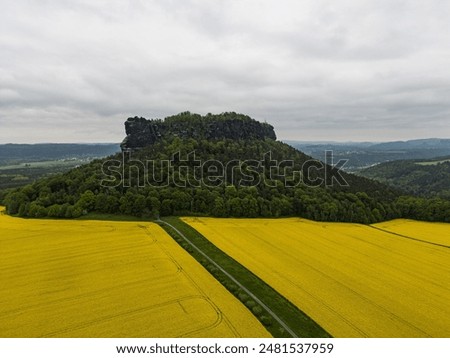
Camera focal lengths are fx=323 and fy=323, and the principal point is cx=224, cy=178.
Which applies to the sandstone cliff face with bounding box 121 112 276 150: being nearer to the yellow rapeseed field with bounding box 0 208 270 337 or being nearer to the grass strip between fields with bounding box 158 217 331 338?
the yellow rapeseed field with bounding box 0 208 270 337

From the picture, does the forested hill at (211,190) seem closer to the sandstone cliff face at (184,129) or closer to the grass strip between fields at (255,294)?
the sandstone cliff face at (184,129)

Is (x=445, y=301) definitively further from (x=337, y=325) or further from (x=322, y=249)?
(x=322, y=249)

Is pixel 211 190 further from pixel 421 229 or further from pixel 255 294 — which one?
pixel 255 294

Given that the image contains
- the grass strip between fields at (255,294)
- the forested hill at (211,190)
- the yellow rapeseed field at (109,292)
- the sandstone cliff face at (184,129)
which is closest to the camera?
the yellow rapeseed field at (109,292)

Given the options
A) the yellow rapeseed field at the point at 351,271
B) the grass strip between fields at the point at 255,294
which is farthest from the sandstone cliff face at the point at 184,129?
the grass strip between fields at the point at 255,294

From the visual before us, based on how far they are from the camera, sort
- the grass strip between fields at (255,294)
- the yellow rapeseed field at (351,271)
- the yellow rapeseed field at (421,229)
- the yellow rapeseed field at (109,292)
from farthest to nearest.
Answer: the yellow rapeseed field at (421,229)
the yellow rapeseed field at (351,271)
the grass strip between fields at (255,294)
the yellow rapeseed field at (109,292)

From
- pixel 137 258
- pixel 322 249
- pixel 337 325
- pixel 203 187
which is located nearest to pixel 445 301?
pixel 337 325

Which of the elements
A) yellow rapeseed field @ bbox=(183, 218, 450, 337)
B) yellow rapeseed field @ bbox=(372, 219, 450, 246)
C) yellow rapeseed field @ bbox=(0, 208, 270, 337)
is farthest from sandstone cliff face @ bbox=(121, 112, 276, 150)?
yellow rapeseed field @ bbox=(0, 208, 270, 337)

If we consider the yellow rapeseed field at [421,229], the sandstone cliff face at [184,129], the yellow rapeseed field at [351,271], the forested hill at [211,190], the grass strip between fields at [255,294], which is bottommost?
the yellow rapeseed field at [421,229]
